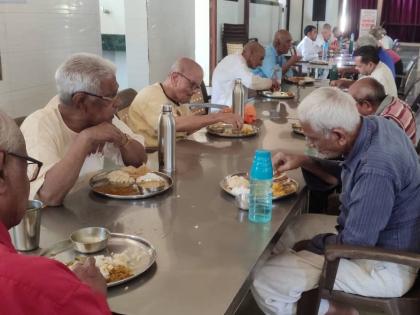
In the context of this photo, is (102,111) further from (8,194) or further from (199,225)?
(8,194)

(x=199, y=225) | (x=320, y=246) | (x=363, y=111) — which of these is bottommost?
(x=320, y=246)

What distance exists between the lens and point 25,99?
299cm

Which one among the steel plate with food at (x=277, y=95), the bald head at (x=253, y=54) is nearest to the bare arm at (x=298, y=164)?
the steel plate with food at (x=277, y=95)

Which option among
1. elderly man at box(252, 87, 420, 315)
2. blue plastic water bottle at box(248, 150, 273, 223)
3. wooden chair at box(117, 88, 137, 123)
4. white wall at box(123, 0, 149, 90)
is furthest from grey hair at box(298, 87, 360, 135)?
white wall at box(123, 0, 149, 90)

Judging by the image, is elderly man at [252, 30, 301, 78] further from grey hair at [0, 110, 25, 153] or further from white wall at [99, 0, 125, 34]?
grey hair at [0, 110, 25, 153]

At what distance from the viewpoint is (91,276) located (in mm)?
1079

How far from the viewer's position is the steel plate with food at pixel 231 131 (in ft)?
8.86

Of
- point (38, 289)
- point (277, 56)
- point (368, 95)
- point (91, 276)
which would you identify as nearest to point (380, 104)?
point (368, 95)

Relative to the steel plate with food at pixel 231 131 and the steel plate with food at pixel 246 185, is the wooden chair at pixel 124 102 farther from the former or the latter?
the steel plate with food at pixel 246 185

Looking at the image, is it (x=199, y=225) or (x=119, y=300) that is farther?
(x=199, y=225)

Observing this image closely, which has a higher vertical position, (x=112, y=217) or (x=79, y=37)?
(x=79, y=37)

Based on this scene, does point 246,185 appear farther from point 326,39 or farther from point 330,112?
point 326,39

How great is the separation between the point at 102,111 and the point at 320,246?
1004 mm

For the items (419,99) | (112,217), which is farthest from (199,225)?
(419,99)
